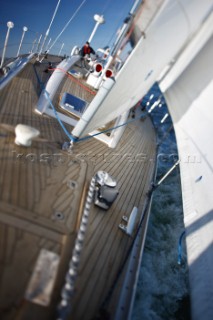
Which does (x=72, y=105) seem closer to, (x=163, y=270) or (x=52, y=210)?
(x=52, y=210)

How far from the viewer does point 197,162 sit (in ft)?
22.9

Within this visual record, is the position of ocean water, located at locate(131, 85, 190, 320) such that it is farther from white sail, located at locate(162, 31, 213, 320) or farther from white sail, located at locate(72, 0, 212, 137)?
white sail, located at locate(72, 0, 212, 137)

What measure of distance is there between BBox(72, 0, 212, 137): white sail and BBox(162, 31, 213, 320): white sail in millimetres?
2953

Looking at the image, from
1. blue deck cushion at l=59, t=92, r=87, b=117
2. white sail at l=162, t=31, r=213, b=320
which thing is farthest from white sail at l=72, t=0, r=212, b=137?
white sail at l=162, t=31, r=213, b=320

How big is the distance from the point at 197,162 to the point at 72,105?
4.30 meters

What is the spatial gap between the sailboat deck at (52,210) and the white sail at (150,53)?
102 cm

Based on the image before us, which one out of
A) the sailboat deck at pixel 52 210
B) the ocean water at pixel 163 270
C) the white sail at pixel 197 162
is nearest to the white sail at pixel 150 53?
the sailboat deck at pixel 52 210

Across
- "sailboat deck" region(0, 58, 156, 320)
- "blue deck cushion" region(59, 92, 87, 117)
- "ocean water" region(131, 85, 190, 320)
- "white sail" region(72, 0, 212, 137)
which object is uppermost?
"white sail" region(72, 0, 212, 137)

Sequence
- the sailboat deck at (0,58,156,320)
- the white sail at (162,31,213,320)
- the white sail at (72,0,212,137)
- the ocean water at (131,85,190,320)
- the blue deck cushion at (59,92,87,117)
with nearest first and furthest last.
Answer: the sailboat deck at (0,58,156,320)
the white sail at (72,0,212,137)
the white sail at (162,31,213,320)
the ocean water at (131,85,190,320)
the blue deck cushion at (59,92,87,117)

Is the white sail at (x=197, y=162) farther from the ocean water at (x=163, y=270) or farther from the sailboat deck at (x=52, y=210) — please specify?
the sailboat deck at (x=52, y=210)

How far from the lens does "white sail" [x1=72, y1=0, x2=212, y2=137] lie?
4.21m

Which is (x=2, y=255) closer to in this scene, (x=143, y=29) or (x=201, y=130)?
(x=143, y=29)

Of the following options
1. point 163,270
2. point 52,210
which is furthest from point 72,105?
point 163,270

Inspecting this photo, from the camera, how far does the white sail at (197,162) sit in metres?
4.51
